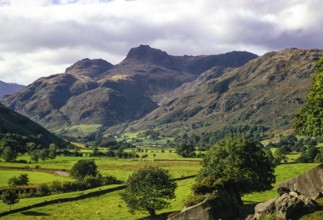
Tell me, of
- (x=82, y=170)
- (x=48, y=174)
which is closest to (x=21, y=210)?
(x=82, y=170)

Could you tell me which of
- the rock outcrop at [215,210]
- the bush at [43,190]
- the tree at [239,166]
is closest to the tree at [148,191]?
the tree at [239,166]

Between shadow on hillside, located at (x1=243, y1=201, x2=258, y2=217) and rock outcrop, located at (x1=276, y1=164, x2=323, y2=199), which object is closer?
rock outcrop, located at (x1=276, y1=164, x2=323, y2=199)

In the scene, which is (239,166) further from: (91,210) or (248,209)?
(91,210)

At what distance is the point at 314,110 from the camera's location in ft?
190

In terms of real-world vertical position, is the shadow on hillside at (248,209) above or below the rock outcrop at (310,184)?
below

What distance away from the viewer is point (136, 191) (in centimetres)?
7681

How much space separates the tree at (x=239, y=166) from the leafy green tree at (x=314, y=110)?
13.0 m

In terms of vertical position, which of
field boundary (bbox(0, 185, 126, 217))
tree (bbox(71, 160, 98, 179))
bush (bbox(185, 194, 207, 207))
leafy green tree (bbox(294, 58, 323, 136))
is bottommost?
field boundary (bbox(0, 185, 126, 217))

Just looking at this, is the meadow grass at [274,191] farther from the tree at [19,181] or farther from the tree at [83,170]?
the tree at [19,181]

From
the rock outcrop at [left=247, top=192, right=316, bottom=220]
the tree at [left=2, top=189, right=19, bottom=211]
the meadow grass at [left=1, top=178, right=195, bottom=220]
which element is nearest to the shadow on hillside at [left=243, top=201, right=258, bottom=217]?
the rock outcrop at [left=247, top=192, right=316, bottom=220]

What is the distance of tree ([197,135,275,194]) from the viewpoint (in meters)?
67.9

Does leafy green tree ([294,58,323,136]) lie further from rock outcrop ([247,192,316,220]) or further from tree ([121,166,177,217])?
tree ([121,166,177,217])

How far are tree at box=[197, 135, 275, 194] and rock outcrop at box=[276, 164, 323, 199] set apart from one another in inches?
497

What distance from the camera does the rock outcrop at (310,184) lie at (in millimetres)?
50750
